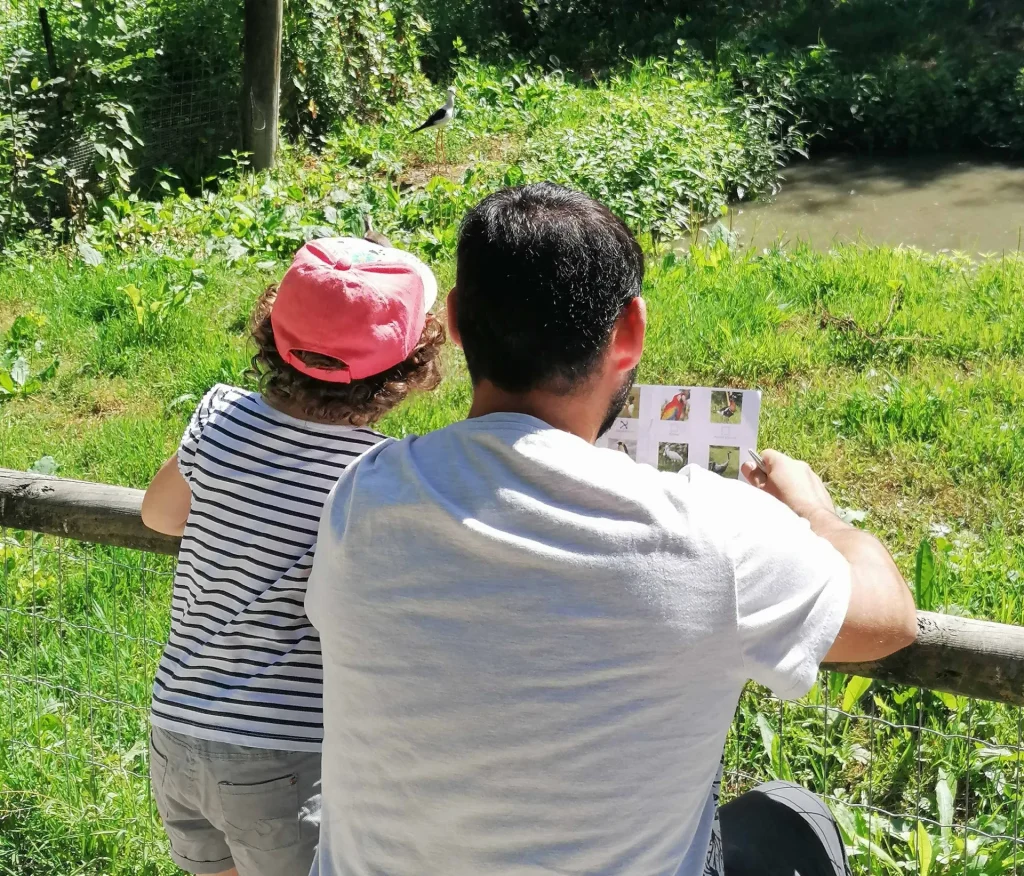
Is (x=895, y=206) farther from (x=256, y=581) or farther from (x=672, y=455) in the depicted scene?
(x=256, y=581)

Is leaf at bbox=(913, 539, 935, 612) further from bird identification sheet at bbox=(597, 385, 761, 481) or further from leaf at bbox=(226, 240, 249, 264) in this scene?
leaf at bbox=(226, 240, 249, 264)

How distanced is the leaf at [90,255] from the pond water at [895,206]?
4.41m

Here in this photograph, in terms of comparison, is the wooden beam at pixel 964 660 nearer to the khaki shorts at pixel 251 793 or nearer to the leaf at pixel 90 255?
the khaki shorts at pixel 251 793

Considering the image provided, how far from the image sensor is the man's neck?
1.34 meters

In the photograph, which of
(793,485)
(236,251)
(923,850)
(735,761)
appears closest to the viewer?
(793,485)

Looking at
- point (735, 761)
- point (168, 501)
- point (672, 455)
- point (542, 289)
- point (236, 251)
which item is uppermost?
point (542, 289)

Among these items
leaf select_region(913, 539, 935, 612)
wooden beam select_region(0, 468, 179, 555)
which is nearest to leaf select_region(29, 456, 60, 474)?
wooden beam select_region(0, 468, 179, 555)

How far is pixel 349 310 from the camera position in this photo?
164cm

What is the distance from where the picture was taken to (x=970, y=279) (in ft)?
20.5

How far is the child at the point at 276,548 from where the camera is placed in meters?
1.65

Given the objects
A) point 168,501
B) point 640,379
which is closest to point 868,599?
point 168,501

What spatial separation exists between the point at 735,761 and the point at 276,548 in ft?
5.06

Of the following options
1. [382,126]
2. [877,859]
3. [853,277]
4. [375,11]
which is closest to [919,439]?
[853,277]

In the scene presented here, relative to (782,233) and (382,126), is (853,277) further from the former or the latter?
(382,126)
